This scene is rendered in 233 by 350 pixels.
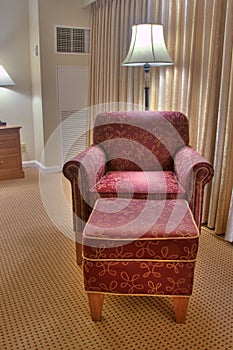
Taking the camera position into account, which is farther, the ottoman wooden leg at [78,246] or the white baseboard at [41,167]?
the white baseboard at [41,167]

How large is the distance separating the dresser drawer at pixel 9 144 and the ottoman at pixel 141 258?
2.55m

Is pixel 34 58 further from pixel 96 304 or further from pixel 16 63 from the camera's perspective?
pixel 96 304

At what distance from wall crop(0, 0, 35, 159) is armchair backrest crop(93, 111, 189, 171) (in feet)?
7.17

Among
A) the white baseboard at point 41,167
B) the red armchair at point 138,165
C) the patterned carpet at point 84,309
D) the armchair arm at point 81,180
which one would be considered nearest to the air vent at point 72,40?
the white baseboard at point 41,167

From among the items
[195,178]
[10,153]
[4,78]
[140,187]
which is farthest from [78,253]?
[4,78]

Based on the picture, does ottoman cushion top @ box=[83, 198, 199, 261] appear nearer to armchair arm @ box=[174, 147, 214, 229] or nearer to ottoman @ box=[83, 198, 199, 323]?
ottoman @ box=[83, 198, 199, 323]

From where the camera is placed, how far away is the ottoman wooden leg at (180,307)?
1637 mm

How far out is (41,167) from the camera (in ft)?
14.6

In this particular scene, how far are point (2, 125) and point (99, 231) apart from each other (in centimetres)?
281

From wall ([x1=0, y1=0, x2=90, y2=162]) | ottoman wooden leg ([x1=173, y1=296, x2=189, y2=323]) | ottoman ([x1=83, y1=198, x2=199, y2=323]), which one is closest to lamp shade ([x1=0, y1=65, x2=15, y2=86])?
wall ([x1=0, y1=0, x2=90, y2=162])

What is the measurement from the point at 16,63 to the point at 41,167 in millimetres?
1339

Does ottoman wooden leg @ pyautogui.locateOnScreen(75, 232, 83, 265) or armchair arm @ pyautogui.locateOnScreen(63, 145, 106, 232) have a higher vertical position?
armchair arm @ pyautogui.locateOnScreen(63, 145, 106, 232)

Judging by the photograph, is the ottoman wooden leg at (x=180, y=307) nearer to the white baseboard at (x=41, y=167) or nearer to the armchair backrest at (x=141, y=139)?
the armchair backrest at (x=141, y=139)

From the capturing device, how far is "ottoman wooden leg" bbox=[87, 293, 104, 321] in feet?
5.42
